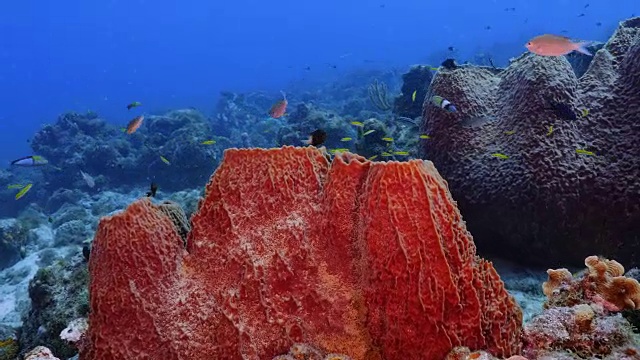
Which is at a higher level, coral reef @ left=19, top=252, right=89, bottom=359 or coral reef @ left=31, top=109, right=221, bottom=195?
coral reef @ left=19, top=252, right=89, bottom=359

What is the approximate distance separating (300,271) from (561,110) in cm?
414

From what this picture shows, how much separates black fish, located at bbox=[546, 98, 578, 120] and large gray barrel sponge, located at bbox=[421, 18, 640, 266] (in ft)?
0.08

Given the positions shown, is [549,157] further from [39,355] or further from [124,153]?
[124,153]

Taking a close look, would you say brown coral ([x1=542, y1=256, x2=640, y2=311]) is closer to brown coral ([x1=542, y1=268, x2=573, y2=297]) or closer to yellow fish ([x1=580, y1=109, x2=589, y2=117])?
brown coral ([x1=542, y1=268, x2=573, y2=297])

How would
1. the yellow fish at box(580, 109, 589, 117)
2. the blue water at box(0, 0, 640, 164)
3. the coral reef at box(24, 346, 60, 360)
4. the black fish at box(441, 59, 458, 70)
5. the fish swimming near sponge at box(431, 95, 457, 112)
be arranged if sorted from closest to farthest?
the coral reef at box(24, 346, 60, 360) → the yellow fish at box(580, 109, 589, 117) → the fish swimming near sponge at box(431, 95, 457, 112) → the black fish at box(441, 59, 458, 70) → the blue water at box(0, 0, 640, 164)

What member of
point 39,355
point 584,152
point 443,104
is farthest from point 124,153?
point 584,152

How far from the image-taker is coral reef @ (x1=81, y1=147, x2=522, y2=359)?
6.45 feet

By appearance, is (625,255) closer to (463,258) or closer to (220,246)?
(463,258)

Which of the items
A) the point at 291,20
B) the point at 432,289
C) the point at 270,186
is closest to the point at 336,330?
the point at 432,289

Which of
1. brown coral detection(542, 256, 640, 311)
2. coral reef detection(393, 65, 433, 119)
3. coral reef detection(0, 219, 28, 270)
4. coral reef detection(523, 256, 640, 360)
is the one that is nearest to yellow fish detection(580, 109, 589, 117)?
brown coral detection(542, 256, 640, 311)

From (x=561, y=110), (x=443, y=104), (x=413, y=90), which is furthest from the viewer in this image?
(x=413, y=90)

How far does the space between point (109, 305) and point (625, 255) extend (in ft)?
16.8

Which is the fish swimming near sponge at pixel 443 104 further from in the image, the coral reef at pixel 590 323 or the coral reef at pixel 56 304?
the coral reef at pixel 56 304

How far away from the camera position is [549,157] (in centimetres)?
461
